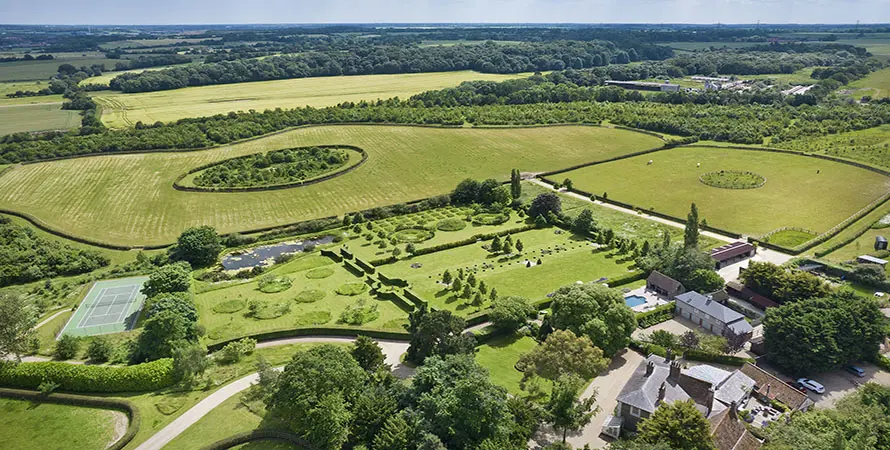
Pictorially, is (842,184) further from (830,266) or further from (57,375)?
(57,375)

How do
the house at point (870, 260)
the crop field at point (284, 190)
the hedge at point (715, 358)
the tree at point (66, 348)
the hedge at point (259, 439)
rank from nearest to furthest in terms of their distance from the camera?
the hedge at point (259, 439) < the hedge at point (715, 358) < the tree at point (66, 348) < the house at point (870, 260) < the crop field at point (284, 190)

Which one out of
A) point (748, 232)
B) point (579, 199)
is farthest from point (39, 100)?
point (748, 232)

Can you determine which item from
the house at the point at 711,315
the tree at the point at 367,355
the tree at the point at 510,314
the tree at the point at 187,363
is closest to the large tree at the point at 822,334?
the house at the point at 711,315

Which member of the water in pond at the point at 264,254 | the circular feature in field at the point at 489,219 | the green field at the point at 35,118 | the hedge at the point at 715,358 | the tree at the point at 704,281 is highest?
the green field at the point at 35,118

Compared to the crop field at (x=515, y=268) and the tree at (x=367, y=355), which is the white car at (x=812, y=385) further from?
the tree at (x=367, y=355)

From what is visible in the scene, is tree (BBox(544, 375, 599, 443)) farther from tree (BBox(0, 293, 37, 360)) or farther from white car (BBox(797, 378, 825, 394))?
tree (BBox(0, 293, 37, 360))
